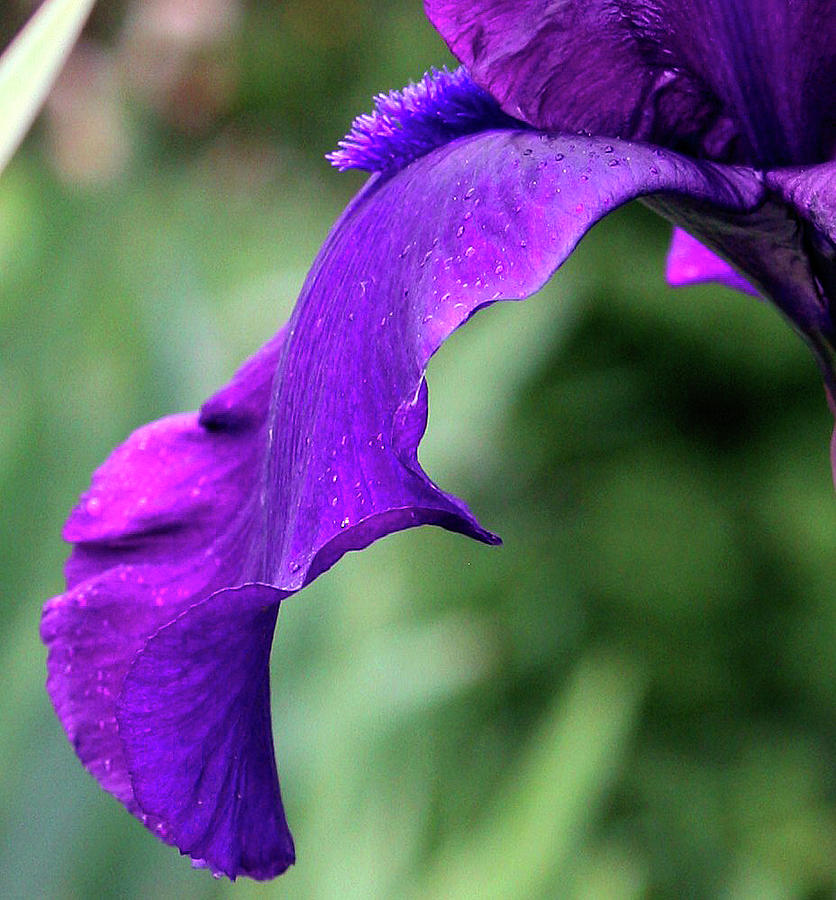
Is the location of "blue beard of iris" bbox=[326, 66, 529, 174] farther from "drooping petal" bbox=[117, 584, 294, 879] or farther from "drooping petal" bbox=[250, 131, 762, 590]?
"drooping petal" bbox=[117, 584, 294, 879]

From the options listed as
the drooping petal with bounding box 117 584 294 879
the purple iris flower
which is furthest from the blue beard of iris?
the drooping petal with bounding box 117 584 294 879

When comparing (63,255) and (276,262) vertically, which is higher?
(63,255)

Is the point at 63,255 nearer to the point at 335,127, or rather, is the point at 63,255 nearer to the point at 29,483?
the point at 29,483

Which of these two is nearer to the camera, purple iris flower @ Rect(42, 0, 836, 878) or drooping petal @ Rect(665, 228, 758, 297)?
purple iris flower @ Rect(42, 0, 836, 878)

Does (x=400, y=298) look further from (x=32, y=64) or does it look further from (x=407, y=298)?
(x=32, y=64)

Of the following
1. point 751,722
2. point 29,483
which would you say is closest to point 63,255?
point 29,483

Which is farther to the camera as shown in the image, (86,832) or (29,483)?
(29,483)

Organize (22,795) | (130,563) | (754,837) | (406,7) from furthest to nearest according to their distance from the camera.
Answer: (406,7), (754,837), (22,795), (130,563)
